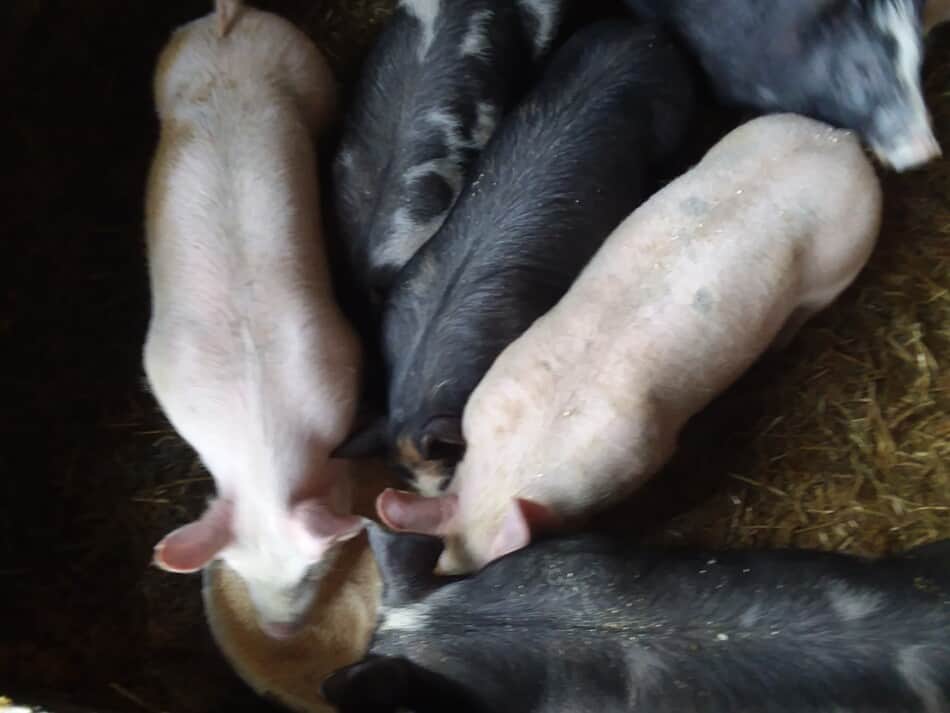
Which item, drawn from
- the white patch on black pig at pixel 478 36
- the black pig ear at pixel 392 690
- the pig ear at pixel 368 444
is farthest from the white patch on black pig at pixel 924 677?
the white patch on black pig at pixel 478 36

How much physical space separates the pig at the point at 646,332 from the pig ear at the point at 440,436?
0.10 ft

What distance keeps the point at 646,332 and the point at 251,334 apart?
86 centimetres

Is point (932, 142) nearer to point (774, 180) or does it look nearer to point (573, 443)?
point (774, 180)

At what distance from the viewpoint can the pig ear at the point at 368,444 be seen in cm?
225

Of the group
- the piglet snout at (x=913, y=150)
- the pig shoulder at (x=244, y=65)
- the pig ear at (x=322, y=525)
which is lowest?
the pig ear at (x=322, y=525)

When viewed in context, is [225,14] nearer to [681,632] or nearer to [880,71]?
[880,71]

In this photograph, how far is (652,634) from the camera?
5.91 ft

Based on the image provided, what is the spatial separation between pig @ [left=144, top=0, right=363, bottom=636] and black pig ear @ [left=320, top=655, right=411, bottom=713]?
1.08 feet

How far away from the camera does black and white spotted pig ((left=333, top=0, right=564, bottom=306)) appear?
242cm

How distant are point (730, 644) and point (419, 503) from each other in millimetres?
662

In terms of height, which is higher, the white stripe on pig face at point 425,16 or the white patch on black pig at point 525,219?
the white stripe on pig face at point 425,16

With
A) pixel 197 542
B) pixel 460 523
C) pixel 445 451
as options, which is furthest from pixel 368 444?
pixel 197 542

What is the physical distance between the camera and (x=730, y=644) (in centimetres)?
176

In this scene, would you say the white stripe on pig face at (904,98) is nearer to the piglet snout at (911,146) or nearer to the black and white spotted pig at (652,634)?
the piglet snout at (911,146)
